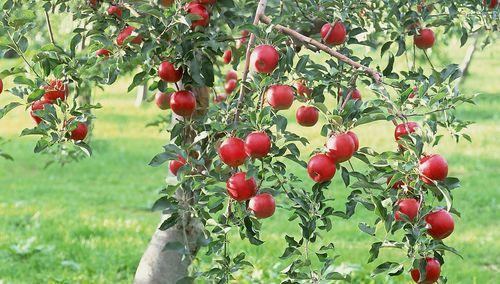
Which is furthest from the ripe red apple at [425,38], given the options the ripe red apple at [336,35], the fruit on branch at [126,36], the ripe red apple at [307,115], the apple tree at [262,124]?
the fruit on branch at [126,36]

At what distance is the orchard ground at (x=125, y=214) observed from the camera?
4789mm

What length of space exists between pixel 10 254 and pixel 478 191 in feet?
15.5

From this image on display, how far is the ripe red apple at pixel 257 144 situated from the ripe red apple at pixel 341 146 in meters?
0.13

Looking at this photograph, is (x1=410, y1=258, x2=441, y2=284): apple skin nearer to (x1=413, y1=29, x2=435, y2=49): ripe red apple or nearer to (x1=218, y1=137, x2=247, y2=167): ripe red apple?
(x1=218, y1=137, x2=247, y2=167): ripe red apple

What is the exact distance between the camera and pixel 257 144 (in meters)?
1.65

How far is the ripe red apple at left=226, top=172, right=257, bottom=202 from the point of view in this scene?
169 centimetres

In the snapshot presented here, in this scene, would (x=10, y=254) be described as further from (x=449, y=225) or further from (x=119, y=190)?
(x=449, y=225)

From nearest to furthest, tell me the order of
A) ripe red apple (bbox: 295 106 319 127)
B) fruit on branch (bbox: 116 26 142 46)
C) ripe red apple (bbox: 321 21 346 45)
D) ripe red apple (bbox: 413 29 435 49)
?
ripe red apple (bbox: 295 106 319 127) → fruit on branch (bbox: 116 26 142 46) → ripe red apple (bbox: 321 21 346 45) → ripe red apple (bbox: 413 29 435 49)

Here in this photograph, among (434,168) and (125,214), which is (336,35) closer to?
(434,168)

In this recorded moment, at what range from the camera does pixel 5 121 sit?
13000mm

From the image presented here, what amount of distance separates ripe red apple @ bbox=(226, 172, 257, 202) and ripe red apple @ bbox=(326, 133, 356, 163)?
19cm

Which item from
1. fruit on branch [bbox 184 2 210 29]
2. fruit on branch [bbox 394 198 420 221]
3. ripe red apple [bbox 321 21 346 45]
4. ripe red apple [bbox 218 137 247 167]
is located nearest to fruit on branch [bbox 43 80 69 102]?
fruit on branch [bbox 184 2 210 29]

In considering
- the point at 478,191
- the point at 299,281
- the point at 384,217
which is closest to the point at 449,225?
the point at 384,217

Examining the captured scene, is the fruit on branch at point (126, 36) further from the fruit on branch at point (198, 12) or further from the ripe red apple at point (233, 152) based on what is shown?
the ripe red apple at point (233, 152)
